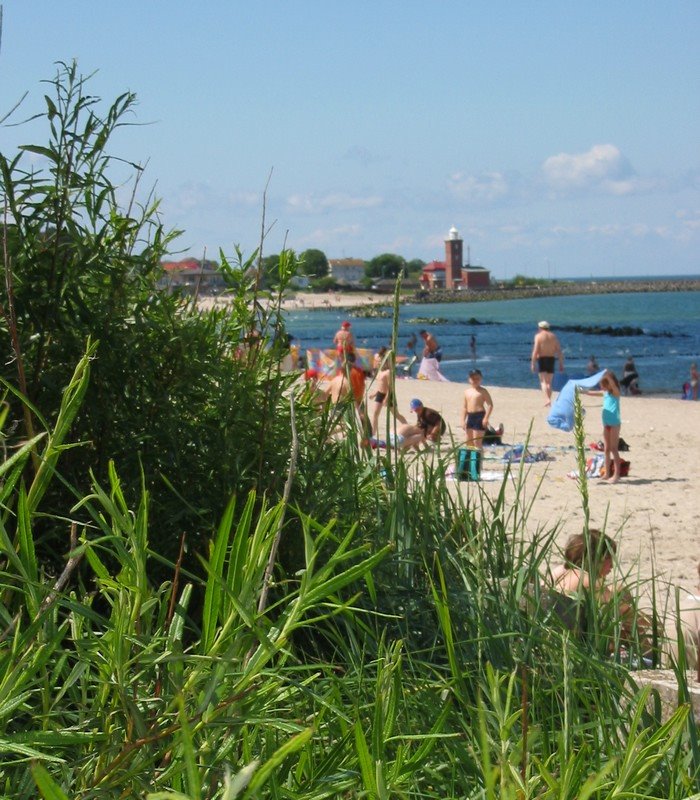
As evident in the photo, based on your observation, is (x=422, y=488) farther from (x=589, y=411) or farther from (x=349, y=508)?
(x=589, y=411)

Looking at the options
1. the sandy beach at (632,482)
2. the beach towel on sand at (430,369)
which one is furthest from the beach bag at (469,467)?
the beach towel on sand at (430,369)

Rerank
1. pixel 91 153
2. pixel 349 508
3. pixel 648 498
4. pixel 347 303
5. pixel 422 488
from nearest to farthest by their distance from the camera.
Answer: pixel 91 153, pixel 349 508, pixel 422 488, pixel 648 498, pixel 347 303

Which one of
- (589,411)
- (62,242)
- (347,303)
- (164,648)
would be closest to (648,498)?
(589,411)

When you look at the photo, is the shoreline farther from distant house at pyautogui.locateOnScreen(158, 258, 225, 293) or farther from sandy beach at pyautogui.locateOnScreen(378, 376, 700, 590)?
distant house at pyautogui.locateOnScreen(158, 258, 225, 293)

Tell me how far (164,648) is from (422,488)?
178 cm

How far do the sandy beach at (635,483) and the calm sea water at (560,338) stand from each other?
3.61 metres

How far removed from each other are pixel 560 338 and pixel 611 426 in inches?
2371

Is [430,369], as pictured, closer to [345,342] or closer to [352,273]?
[345,342]

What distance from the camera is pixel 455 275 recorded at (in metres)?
164

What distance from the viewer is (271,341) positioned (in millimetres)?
2887

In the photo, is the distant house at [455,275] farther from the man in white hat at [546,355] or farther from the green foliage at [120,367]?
the green foliage at [120,367]

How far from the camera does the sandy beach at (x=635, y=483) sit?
8445mm

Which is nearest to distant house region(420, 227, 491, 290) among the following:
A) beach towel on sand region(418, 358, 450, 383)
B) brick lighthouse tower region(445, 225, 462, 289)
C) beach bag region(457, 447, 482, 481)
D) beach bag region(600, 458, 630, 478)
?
brick lighthouse tower region(445, 225, 462, 289)

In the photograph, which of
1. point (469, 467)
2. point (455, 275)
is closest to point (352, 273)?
point (455, 275)
